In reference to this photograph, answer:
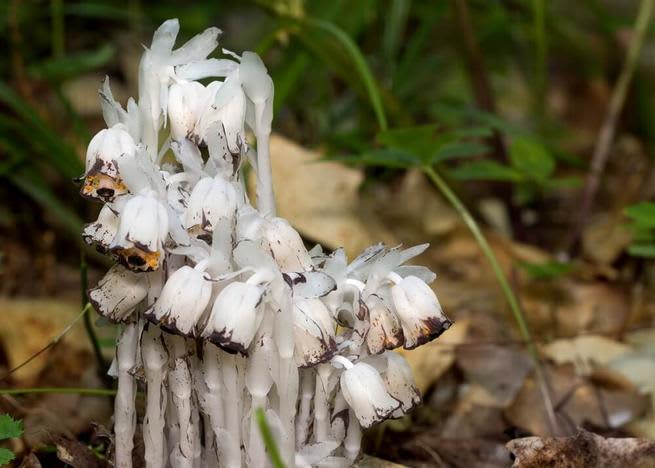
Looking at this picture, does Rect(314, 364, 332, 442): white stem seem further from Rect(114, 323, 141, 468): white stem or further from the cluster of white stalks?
Rect(114, 323, 141, 468): white stem

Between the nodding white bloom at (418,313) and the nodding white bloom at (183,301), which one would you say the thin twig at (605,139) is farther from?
the nodding white bloom at (183,301)

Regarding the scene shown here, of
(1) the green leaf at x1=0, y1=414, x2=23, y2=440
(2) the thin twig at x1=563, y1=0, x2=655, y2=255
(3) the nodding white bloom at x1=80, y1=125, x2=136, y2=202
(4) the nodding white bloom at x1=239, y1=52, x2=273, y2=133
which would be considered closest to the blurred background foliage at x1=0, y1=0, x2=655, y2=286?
(2) the thin twig at x1=563, y1=0, x2=655, y2=255

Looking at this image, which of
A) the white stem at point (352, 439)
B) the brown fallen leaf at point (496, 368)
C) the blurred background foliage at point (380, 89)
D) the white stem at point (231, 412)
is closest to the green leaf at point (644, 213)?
the blurred background foliage at point (380, 89)

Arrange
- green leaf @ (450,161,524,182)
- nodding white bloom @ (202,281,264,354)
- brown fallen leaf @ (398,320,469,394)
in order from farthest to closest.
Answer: green leaf @ (450,161,524,182) < brown fallen leaf @ (398,320,469,394) < nodding white bloom @ (202,281,264,354)

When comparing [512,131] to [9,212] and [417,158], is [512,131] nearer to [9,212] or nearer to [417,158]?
[417,158]

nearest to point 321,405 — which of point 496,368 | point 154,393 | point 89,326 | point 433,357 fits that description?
point 154,393

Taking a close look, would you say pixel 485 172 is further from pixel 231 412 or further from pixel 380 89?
pixel 231 412
